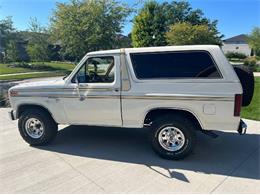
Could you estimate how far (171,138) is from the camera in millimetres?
4863

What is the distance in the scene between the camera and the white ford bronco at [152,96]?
14.9 ft

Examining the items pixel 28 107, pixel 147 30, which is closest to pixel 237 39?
pixel 147 30

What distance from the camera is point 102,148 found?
5484 mm

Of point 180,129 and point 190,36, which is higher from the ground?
point 190,36

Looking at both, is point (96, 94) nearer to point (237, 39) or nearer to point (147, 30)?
point (147, 30)

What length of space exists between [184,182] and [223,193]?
0.56 m

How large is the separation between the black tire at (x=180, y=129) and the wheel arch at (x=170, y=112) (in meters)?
0.08

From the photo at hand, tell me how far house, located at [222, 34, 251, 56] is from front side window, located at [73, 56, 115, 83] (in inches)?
2794

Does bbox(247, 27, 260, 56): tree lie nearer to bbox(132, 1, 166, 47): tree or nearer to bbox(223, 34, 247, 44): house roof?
bbox(132, 1, 166, 47): tree

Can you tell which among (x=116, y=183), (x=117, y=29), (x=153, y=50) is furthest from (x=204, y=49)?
(x=117, y=29)

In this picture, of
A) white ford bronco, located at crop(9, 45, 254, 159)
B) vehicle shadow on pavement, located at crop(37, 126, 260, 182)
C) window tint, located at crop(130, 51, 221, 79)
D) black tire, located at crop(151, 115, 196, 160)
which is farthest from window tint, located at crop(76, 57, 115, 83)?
vehicle shadow on pavement, located at crop(37, 126, 260, 182)

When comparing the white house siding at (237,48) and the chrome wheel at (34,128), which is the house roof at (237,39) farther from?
the chrome wheel at (34,128)

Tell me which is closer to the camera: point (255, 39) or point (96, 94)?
point (96, 94)

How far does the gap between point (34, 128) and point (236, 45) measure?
3047 inches
